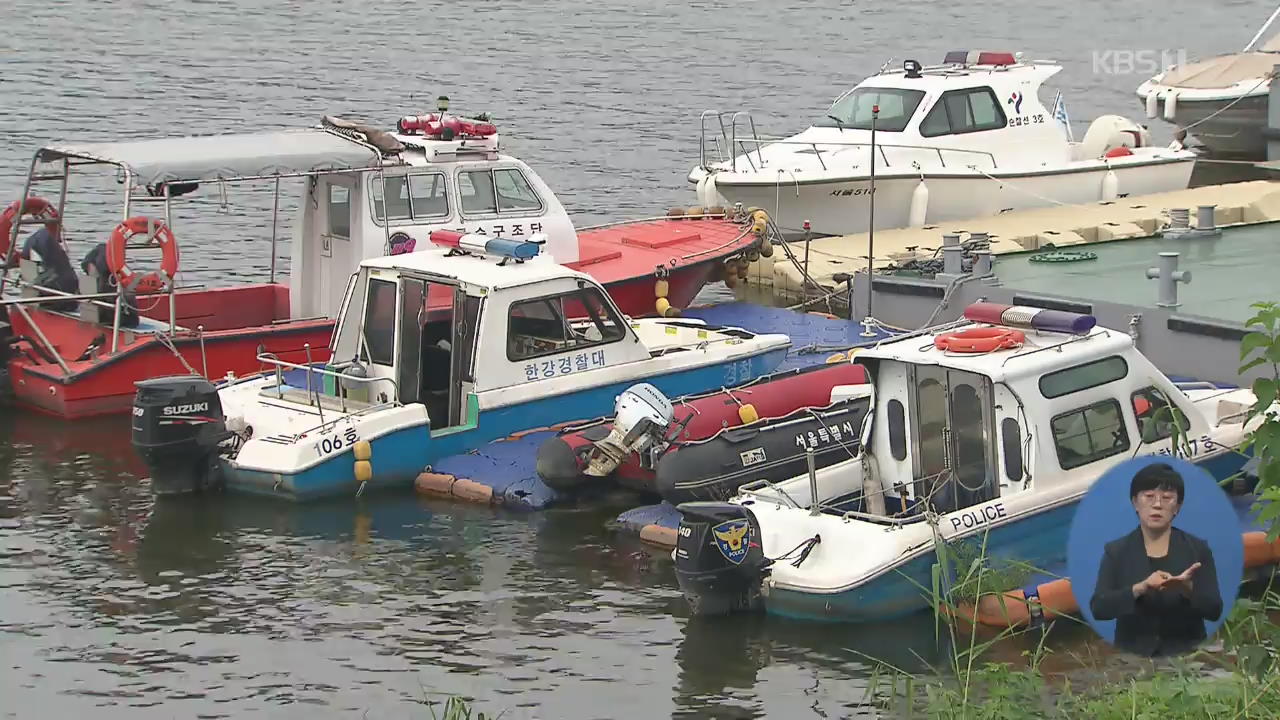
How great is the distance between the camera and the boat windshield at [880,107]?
27219 mm

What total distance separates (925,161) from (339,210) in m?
9.51

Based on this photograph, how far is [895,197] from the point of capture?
26.8 meters

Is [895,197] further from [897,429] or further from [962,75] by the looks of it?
[897,429]

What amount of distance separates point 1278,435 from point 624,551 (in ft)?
23.1

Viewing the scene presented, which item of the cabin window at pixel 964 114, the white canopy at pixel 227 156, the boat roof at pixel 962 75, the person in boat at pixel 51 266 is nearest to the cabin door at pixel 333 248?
the white canopy at pixel 227 156

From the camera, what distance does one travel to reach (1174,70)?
122ft

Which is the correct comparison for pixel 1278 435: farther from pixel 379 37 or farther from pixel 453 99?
pixel 379 37

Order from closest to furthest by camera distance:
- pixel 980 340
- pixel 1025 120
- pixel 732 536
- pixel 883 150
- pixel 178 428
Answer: pixel 732 536, pixel 980 340, pixel 178 428, pixel 883 150, pixel 1025 120

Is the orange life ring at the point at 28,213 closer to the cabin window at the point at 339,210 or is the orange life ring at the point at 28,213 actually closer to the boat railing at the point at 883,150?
the cabin window at the point at 339,210

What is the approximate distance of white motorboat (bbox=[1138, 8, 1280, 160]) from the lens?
35594 mm

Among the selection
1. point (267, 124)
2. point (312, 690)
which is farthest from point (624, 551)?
point (267, 124)

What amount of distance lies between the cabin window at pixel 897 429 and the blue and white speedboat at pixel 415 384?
13.7ft

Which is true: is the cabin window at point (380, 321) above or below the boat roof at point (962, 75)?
below

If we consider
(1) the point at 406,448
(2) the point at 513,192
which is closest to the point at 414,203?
(2) the point at 513,192
